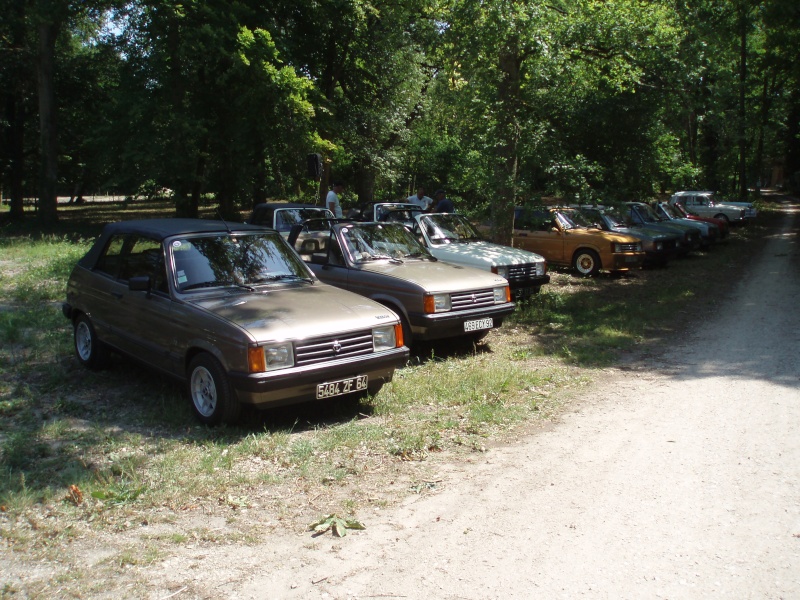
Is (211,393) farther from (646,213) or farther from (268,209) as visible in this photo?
(646,213)

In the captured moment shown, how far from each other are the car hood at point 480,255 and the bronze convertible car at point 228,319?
4373 mm

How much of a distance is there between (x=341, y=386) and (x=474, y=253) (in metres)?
5.80

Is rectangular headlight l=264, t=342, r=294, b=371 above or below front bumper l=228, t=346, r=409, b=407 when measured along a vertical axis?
above

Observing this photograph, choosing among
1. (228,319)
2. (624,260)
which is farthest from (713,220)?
(228,319)

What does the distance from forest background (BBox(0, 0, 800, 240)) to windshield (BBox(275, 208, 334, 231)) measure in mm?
3369

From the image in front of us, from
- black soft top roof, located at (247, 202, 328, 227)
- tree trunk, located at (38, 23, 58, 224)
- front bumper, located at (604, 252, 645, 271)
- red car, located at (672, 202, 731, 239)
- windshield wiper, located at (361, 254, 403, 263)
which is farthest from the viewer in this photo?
tree trunk, located at (38, 23, 58, 224)

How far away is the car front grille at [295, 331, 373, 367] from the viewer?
602 centimetres

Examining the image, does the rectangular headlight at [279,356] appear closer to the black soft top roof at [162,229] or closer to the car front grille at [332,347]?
the car front grille at [332,347]

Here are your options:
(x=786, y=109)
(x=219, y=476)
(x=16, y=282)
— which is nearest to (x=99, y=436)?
(x=219, y=476)

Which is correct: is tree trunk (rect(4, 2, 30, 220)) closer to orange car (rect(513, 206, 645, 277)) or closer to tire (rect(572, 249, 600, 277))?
orange car (rect(513, 206, 645, 277))

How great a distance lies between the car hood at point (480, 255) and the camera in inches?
447

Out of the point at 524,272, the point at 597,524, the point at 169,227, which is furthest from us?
the point at 524,272

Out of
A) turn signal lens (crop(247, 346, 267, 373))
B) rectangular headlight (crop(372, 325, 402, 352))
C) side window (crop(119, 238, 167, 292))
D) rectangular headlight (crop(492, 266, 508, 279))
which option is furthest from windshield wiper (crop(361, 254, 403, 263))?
turn signal lens (crop(247, 346, 267, 373))

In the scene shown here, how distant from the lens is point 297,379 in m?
5.93
